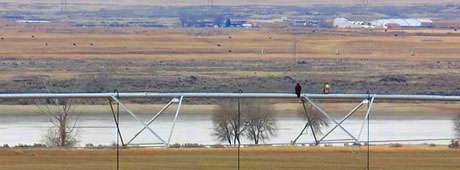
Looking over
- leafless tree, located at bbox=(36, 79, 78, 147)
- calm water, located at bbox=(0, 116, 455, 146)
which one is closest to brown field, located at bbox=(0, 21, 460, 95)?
calm water, located at bbox=(0, 116, 455, 146)

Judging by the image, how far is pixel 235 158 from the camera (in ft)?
98.7

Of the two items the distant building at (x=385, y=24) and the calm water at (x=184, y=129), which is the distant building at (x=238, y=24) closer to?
the distant building at (x=385, y=24)

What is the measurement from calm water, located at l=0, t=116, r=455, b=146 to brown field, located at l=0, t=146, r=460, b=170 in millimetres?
6518

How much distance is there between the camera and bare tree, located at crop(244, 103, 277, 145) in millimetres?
39156

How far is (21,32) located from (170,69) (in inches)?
1736

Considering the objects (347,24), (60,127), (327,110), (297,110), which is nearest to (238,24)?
(347,24)

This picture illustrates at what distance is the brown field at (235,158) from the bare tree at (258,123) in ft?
19.2

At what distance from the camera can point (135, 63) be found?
80.3 metres

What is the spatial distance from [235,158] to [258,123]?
1024cm

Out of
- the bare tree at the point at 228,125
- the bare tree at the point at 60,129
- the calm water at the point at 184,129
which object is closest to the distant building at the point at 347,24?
the calm water at the point at 184,129

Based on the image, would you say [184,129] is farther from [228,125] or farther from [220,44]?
[220,44]

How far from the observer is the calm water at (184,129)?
4053 cm

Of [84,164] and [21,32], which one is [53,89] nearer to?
[84,164]

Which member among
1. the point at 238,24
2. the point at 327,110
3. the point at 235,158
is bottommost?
the point at 235,158
